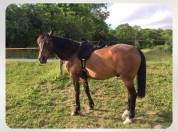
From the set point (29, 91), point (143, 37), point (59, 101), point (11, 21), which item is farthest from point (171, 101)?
point (11, 21)

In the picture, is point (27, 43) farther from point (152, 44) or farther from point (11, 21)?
point (152, 44)

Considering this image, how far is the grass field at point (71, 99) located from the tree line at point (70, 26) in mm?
93

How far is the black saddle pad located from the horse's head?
167 millimetres

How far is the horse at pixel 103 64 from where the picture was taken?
2.51 meters

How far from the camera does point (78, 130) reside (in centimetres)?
248

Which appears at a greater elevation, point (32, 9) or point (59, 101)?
point (32, 9)

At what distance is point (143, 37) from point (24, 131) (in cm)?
79

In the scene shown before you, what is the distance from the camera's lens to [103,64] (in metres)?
2.54

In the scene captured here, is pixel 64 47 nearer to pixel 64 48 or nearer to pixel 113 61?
pixel 64 48

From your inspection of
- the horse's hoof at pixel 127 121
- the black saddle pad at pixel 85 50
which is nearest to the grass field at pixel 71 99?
the horse's hoof at pixel 127 121

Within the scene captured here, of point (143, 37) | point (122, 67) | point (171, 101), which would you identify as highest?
point (143, 37)

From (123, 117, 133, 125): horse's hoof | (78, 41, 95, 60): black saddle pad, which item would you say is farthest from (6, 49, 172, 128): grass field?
(78, 41, 95, 60): black saddle pad

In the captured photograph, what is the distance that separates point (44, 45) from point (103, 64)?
1.07 ft

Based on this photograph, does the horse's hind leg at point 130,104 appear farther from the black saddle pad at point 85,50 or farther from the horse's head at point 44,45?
the horse's head at point 44,45
